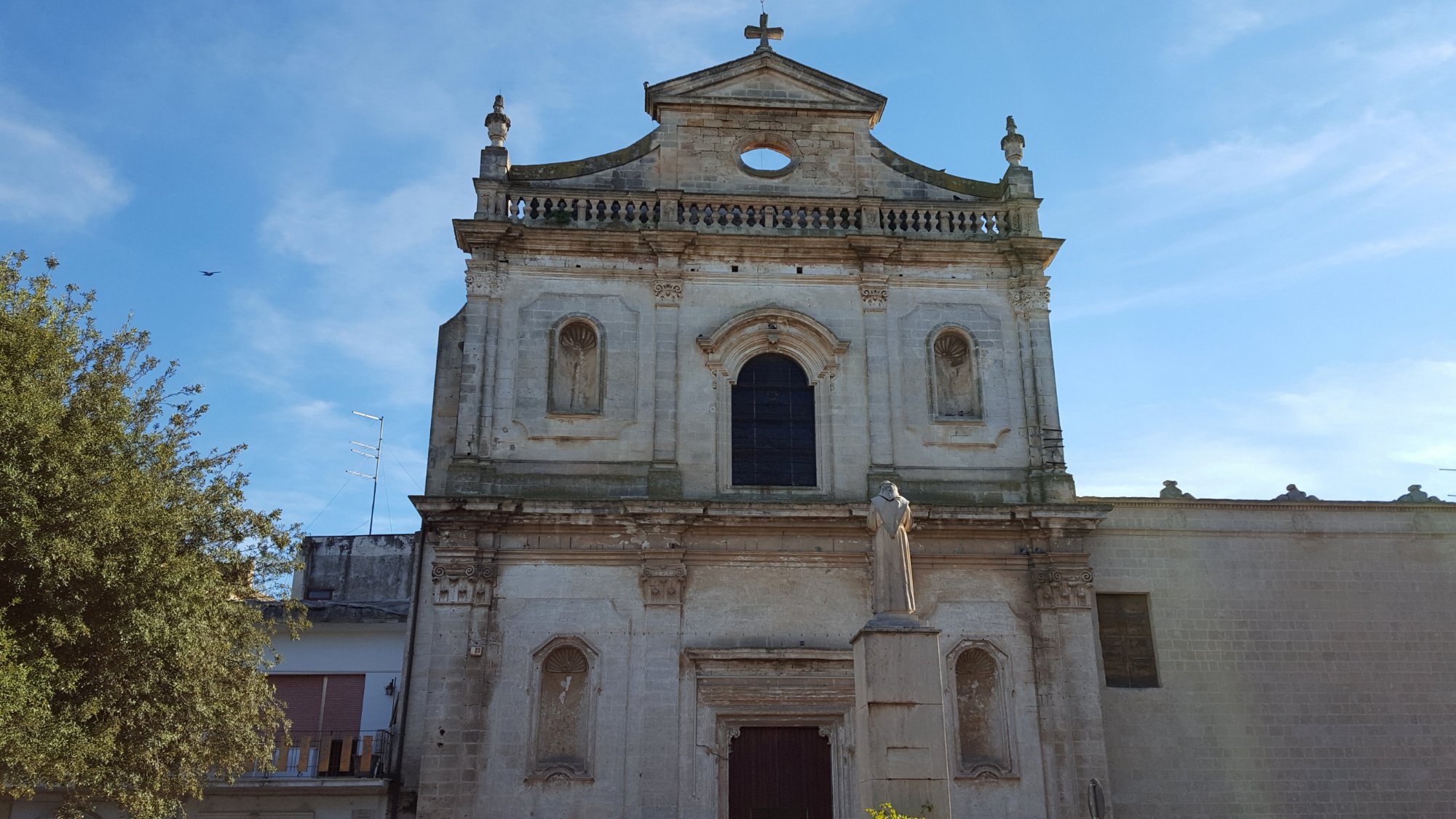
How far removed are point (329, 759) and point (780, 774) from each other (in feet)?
21.1

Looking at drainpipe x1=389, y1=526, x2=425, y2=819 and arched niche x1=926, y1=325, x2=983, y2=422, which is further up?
arched niche x1=926, y1=325, x2=983, y2=422

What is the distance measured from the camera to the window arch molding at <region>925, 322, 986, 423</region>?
17047mm

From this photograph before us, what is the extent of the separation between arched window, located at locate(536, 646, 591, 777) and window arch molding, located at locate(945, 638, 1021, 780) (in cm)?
474

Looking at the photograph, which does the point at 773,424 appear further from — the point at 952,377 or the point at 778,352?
the point at 952,377

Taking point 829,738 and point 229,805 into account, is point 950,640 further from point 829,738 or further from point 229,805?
point 229,805

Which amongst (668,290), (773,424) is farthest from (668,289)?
(773,424)

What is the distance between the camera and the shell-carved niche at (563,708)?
14.8 m

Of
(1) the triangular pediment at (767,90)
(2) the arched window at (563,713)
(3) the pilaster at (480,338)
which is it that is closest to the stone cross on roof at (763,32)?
(1) the triangular pediment at (767,90)

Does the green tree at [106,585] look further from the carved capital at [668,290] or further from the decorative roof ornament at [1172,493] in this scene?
the decorative roof ornament at [1172,493]

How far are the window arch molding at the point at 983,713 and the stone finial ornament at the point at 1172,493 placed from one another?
363 cm

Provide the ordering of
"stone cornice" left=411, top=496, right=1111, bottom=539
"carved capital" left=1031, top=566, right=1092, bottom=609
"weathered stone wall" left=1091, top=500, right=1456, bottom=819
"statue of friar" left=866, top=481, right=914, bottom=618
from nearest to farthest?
"statue of friar" left=866, top=481, right=914, bottom=618, "stone cornice" left=411, top=496, right=1111, bottom=539, "weathered stone wall" left=1091, top=500, right=1456, bottom=819, "carved capital" left=1031, top=566, right=1092, bottom=609

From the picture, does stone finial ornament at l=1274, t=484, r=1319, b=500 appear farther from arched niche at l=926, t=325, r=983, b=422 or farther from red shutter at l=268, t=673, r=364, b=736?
red shutter at l=268, t=673, r=364, b=736

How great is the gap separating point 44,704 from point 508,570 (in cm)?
591

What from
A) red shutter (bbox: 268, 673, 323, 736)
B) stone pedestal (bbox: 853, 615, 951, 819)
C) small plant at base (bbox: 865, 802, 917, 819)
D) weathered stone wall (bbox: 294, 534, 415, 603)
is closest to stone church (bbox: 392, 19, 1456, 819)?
stone pedestal (bbox: 853, 615, 951, 819)
